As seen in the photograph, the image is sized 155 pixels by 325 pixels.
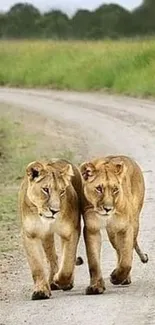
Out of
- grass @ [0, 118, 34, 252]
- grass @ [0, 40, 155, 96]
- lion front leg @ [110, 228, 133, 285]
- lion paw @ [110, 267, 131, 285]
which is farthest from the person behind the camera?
grass @ [0, 40, 155, 96]

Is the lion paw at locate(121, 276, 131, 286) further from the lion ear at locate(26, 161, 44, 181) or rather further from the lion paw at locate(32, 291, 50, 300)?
the lion ear at locate(26, 161, 44, 181)

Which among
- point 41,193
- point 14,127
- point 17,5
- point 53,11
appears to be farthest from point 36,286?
point 17,5

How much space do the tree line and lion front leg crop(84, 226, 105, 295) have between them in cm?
4066

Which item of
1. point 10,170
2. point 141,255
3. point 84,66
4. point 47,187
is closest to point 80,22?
point 84,66

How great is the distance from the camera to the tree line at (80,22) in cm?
5328

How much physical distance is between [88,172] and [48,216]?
0.40 meters

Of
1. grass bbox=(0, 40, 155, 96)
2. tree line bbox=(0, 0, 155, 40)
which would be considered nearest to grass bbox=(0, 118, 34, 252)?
grass bbox=(0, 40, 155, 96)

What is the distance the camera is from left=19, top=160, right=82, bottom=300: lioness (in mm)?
7043

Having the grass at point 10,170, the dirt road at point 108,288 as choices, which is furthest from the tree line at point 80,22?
the dirt road at point 108,288

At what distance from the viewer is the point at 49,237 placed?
24.2ft

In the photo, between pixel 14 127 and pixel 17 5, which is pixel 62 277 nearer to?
pixel 14 127

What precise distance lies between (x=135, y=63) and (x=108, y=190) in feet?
78.1

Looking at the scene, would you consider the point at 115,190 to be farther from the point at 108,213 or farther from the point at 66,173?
the point at 66,173

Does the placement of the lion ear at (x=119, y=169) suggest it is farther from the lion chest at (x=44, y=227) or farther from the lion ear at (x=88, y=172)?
the lion chest at (x=44, y=227)
